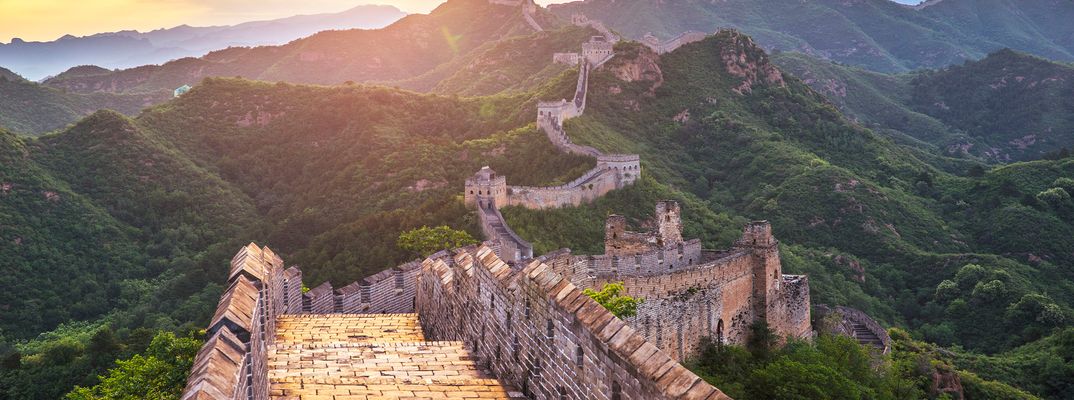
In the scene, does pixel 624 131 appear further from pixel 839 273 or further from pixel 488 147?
pixel 839 273

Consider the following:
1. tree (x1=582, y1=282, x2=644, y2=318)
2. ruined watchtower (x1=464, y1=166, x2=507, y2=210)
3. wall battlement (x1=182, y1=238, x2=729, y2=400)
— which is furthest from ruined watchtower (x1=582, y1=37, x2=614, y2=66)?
wall battlement (x1=182, y1=238, x2=729, y2=400)

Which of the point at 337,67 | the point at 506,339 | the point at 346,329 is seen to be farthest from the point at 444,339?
the point at 337,67

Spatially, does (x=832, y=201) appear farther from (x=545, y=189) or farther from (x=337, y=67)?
(x=337, y=67)

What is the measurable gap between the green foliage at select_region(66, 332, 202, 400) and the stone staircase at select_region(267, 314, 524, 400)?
331 centimetres

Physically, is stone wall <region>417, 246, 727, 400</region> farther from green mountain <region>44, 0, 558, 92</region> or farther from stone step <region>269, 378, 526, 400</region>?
green mountain <region>44, 0, 558, 92</region>

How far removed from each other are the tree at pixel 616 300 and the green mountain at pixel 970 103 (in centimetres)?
11284

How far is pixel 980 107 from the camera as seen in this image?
526 ft

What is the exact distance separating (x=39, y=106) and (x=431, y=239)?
9587 centimetres

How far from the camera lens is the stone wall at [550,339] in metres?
8.68

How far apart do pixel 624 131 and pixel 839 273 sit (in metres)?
30.9

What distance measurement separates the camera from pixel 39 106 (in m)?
124

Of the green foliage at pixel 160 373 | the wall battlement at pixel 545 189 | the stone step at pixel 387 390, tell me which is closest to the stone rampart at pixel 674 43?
the wall battlement at pixel 545 189

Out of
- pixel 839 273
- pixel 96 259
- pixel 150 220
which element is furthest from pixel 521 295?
pixel 150 220

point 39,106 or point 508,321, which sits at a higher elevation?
point 508,321
